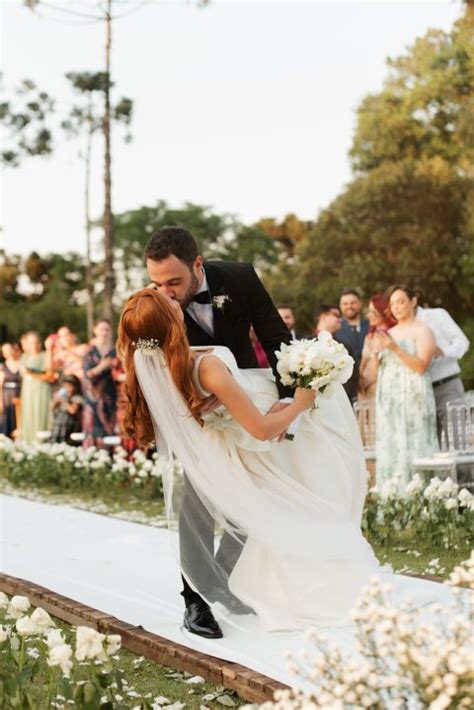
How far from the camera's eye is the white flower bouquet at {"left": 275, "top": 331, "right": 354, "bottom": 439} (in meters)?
4.55

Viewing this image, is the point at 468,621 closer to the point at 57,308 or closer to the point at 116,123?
the point at 116,123

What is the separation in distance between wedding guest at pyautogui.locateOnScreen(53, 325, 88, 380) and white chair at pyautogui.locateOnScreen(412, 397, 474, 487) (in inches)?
266

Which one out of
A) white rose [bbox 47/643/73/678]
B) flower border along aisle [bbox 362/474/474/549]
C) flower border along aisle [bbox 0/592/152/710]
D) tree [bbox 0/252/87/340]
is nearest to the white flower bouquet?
flower border along aisle [bbox 0/592/152/710]

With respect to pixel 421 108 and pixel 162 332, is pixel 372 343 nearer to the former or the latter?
pixel 162 332

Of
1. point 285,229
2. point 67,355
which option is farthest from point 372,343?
point 285,229

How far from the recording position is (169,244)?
14.8ft

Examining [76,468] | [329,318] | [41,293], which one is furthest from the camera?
[41,293]

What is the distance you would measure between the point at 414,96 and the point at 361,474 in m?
34.3

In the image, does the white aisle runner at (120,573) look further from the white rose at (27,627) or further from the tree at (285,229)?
the tree at (285,229)

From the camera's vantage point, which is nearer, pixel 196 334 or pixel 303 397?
pixel 303 397

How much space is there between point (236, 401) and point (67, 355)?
34.8 ft

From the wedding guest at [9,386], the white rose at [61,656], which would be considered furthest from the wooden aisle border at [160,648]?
the wedding guest at [9,386]

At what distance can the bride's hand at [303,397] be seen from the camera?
463 centimetres

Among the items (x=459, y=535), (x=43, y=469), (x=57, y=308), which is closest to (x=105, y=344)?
(x=43, y=469)
